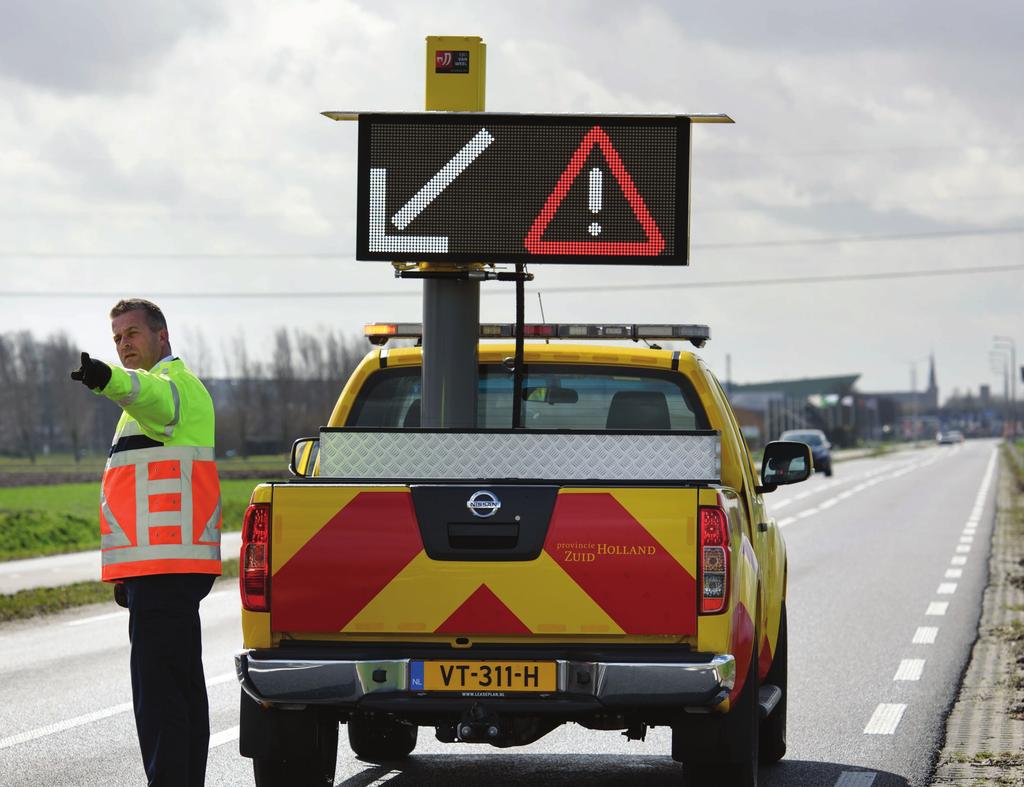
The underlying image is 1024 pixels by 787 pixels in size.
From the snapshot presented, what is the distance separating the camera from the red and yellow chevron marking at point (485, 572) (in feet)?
18.7

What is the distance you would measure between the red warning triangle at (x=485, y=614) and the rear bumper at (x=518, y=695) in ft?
0.68

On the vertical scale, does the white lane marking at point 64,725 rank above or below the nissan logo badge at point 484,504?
below

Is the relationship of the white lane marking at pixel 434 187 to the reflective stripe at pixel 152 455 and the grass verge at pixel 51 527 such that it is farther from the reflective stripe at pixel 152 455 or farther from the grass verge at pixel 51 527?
the grass verge at pixel 51 527

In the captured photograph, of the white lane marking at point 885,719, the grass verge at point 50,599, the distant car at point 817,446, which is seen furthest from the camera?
the distant car at point 817,446

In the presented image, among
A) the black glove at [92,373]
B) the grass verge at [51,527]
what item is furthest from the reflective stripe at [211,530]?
the grass verge at [51,527]

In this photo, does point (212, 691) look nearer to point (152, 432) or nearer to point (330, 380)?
point (152, 432)

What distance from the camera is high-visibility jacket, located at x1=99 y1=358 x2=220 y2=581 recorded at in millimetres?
5926

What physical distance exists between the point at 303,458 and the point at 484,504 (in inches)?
80.0

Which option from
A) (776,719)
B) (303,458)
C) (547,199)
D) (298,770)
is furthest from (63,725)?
(547,199)

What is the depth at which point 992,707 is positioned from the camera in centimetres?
974

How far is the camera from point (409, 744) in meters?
8.23

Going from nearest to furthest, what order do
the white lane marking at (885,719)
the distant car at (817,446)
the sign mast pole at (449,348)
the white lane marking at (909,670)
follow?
the sign mast pole at (449,348) → the white lane marking at (885,719) → the white lane marking at (909,670) → the distant car at (817,446)

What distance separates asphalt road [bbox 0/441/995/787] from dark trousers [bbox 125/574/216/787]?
151cm

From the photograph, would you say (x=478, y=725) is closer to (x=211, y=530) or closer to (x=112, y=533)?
(x=211, y=530)
